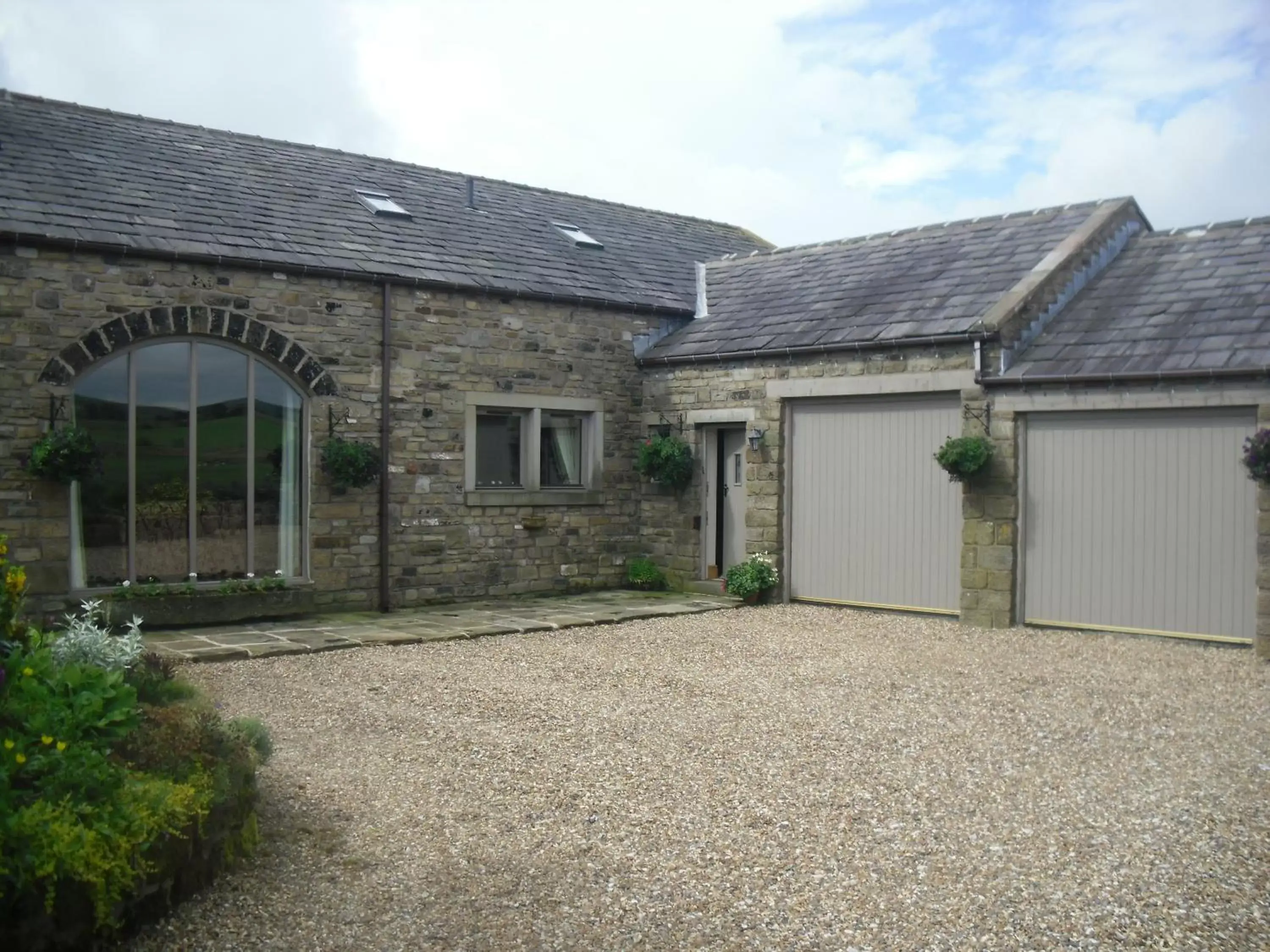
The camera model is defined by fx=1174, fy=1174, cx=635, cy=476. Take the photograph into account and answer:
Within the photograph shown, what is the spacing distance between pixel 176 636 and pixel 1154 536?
885 centimetres

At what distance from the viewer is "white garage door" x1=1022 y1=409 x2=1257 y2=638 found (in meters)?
10.3

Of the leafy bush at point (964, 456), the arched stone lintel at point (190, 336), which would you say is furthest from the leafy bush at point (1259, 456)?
the arched stone lintel at point (190, 336)

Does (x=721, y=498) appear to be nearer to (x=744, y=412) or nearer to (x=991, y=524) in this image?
(x=744, y=412)

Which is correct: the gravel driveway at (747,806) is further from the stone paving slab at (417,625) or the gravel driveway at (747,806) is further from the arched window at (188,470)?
the arched window at (188,470)

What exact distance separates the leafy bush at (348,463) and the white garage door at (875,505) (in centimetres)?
474

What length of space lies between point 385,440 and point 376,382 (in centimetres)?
62

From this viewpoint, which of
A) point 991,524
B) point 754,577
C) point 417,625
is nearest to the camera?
point 417,625

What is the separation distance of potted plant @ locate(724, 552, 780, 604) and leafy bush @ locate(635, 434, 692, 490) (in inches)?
55.8

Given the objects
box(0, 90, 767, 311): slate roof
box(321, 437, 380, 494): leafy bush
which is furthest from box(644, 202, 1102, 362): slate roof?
box(321, 437, 380, 494): leafy bush

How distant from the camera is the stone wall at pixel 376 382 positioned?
1034 cm

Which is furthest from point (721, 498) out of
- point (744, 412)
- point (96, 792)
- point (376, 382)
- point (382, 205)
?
point (96, 792)

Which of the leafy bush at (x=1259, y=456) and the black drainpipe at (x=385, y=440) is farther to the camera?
the black drainpipe at (x=385, y=440)

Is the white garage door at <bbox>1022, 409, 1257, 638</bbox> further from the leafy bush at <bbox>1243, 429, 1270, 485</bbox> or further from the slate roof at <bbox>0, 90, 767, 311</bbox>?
the slate roof at <bbox>0, 90, 767, 311</bbox>

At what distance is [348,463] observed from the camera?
39.0ft
